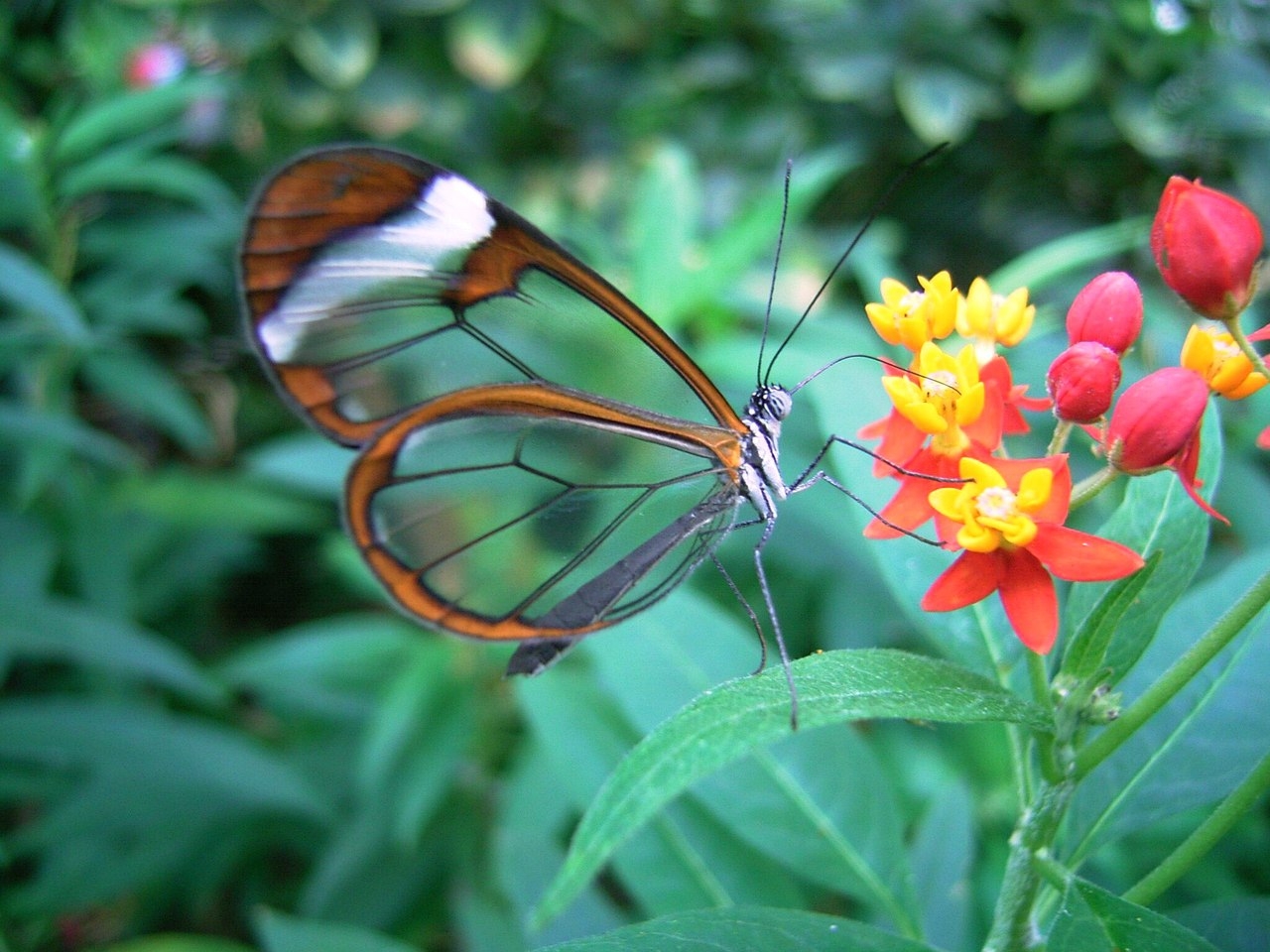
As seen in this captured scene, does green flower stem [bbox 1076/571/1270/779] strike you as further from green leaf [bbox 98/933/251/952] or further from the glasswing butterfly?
green leaf [bbox 98/933/251/952]

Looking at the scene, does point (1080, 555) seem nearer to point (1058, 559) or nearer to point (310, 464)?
point (1058, 559)

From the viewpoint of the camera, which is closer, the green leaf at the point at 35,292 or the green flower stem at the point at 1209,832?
the green flower stem at the point at 1209,832

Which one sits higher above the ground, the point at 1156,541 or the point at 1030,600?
the point at 1156,541

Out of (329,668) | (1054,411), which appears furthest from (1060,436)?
(329,668)

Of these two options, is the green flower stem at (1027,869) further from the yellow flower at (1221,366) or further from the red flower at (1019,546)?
the yellow flower at (1221,366)

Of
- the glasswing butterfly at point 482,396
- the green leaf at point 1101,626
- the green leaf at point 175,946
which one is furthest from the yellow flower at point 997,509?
the green leaf at point 175,946

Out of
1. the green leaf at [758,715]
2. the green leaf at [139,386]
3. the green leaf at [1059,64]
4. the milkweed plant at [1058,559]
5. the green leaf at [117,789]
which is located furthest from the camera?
the green leaf at [1059,64]

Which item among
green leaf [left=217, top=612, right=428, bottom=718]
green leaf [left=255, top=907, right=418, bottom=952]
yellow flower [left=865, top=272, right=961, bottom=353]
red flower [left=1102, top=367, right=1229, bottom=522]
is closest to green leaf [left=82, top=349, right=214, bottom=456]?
green leaf [left=217, top=612, right=428, bottom=718]
